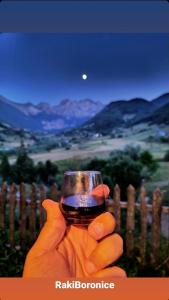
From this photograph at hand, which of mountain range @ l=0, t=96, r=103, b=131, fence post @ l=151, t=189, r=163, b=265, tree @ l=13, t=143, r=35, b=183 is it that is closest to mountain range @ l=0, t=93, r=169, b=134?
mountain range @ l=0, t=96, r=103, b=131

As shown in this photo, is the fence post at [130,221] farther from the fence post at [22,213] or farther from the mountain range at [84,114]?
the mountain range at [84,114]

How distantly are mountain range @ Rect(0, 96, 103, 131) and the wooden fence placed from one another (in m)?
0.72

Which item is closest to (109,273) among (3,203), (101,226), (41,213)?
(101,226)

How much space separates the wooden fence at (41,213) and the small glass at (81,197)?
246 centimetres

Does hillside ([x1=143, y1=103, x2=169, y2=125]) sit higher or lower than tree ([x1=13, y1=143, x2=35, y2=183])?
higher

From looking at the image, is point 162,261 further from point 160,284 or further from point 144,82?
point 160,284

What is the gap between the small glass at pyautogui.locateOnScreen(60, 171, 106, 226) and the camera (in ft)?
2.97

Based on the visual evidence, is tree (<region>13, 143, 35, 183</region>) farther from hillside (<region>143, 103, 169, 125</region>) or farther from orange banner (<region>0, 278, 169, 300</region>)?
orange banner (<region>0, 278, 169, 300</region>)

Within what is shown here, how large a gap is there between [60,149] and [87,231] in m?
3.45

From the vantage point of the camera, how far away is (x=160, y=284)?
1.19 meters

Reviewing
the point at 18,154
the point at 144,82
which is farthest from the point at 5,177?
the point at 144,82

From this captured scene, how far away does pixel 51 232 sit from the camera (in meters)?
0.86

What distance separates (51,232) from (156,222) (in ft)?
8.51

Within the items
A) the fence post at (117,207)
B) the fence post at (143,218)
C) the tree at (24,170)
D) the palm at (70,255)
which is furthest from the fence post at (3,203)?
the palm at (70,255)
